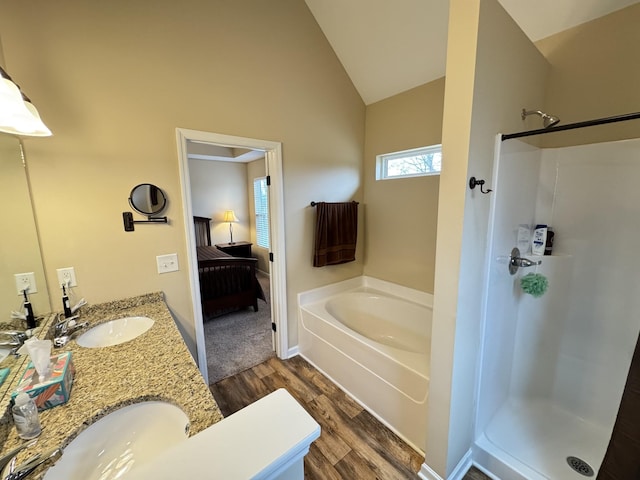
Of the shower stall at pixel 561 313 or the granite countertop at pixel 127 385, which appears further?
the shower stall at pixel 561 313

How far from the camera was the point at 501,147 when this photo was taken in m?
1.39

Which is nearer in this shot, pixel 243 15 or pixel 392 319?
pixel 243 15

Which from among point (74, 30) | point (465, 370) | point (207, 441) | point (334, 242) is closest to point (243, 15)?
point (74, 30)

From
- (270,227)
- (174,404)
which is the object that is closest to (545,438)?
(174,404)

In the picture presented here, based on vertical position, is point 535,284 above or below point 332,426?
above

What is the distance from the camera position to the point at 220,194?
5.73m

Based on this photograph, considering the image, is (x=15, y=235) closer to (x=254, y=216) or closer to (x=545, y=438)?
(x=545, y=438)

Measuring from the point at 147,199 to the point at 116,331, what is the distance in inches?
34.1

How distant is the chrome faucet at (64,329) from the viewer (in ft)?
4.46

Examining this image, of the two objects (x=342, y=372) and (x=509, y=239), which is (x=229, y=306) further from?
(x=509, y=239)

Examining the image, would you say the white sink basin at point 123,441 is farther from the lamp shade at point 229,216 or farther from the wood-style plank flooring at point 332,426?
the lamp shade at point 229,216

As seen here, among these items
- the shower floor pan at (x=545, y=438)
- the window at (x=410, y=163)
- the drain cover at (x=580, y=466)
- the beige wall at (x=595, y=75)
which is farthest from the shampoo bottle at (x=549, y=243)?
the drain cover at (x=580, y=466)

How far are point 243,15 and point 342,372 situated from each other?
9.94ft

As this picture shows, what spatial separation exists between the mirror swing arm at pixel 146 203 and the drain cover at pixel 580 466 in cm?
304
